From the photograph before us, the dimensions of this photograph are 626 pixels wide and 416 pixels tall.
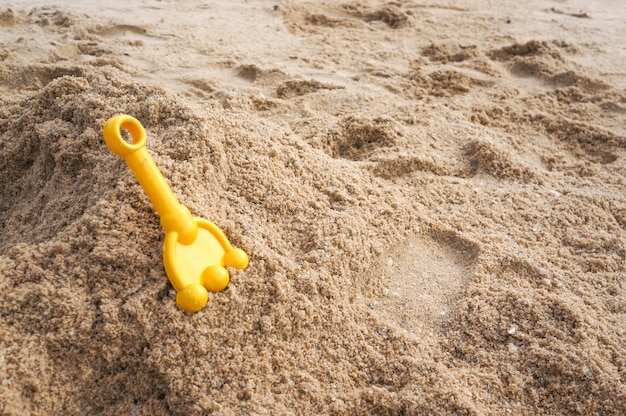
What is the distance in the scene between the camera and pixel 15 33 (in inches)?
111

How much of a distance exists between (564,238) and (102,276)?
1473 millimetres

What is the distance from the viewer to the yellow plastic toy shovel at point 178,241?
1124 millimetres

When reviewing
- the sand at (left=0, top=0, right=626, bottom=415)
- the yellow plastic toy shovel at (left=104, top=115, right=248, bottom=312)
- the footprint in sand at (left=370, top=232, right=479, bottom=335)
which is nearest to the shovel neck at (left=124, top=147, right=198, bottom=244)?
the yellow plastic toy shovel at (left=104, top=115, right=248, bottom=312)

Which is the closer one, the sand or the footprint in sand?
the sand

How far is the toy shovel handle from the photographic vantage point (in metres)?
1.12

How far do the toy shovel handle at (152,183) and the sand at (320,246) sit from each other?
11cm

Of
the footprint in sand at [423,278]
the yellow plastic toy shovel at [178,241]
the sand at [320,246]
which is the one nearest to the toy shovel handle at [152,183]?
the yellow plastic toy shovel at [178,241]

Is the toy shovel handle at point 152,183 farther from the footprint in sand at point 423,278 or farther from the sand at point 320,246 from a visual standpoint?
the footprint in sand at point 423,278

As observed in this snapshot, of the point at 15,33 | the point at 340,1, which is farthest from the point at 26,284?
the point at 340,1

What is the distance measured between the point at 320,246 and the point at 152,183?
517mm

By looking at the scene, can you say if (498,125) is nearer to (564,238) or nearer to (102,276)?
(564,238)

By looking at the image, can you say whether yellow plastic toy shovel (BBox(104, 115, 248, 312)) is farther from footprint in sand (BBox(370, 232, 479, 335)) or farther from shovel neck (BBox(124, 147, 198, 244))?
footprint in sand (BBox(370, 232, 479, 335))

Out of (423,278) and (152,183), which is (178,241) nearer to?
(152,183)

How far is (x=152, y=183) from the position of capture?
1145mm
